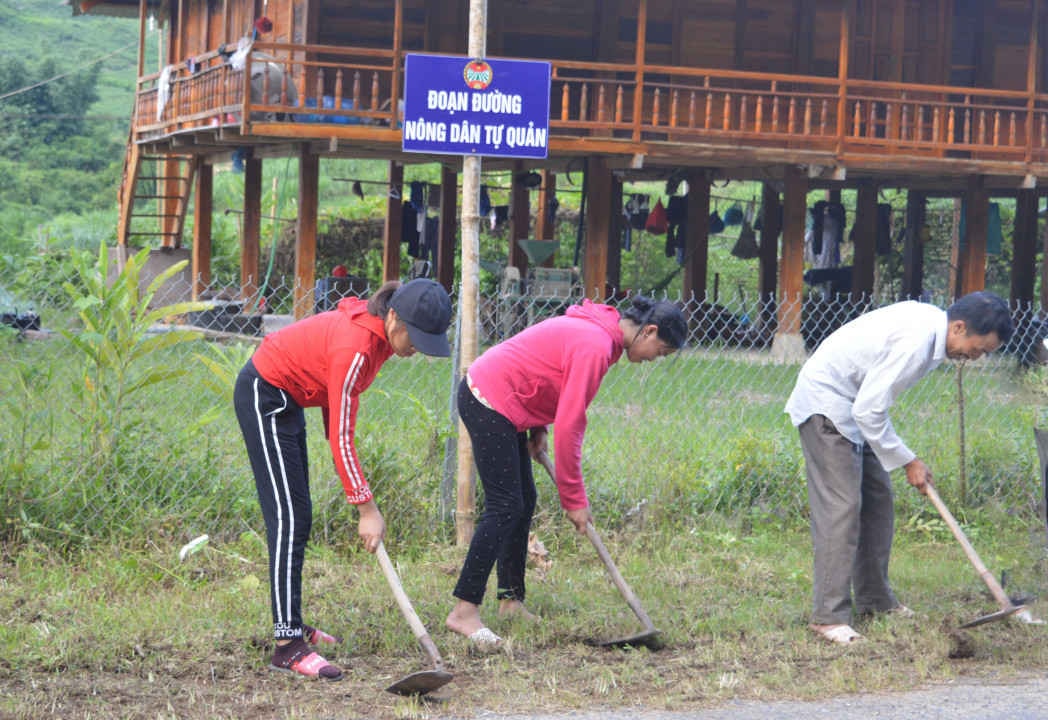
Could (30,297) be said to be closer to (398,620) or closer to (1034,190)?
(398,620)

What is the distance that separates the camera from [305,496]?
4.72 meters

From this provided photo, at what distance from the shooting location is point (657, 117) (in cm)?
1502

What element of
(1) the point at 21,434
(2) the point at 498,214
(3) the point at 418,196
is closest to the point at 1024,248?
(2) the point at 498,214

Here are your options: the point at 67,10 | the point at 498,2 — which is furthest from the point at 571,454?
the point at 67,10

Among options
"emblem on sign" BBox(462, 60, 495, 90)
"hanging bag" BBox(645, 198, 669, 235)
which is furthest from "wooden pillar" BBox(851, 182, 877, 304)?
"emblem on sign" BBox(462, 60, 495, 90)

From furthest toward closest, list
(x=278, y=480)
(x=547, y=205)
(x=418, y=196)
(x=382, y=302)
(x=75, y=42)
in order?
(x=75, y=42) → (x=547, y=205) → (x=418, y=196) → (x=278, y=480) → (x=382, y=302)

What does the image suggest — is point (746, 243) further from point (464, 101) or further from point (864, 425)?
point (864, 425)

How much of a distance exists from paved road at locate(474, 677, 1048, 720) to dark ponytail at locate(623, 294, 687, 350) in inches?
52.9

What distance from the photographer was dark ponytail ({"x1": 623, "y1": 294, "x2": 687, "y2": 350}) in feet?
15.9

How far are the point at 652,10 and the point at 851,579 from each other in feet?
45.0

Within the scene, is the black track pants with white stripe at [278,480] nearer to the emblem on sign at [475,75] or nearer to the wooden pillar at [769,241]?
the emblem on sign at [475,75]

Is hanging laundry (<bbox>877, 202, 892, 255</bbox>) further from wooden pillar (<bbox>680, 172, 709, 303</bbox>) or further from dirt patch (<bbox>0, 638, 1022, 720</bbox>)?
dirt patch (<bbox>0, 638, 1022, 720</bbox>)

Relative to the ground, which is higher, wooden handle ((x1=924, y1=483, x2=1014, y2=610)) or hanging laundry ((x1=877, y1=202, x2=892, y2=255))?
hanging laundry ((x1=877, y1=202, x2=892, y2=255))

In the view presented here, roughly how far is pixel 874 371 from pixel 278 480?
2.32m
